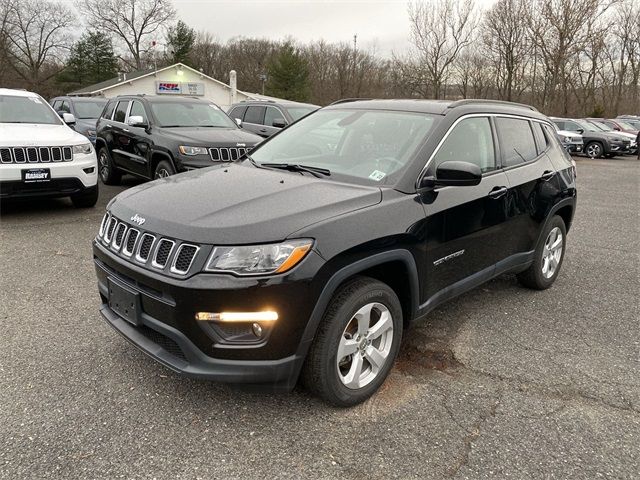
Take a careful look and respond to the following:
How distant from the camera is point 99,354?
11.0 ft

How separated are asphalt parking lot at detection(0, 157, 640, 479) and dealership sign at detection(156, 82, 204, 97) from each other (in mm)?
36373

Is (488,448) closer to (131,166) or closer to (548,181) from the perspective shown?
(548,181)

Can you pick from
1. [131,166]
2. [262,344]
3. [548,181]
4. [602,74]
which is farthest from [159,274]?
[602,74]

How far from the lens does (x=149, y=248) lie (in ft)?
8.57

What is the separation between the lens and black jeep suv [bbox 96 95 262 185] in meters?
7.62

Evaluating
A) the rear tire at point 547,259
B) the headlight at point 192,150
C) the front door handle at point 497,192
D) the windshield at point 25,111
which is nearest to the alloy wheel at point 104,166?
the windshield at point 25,111

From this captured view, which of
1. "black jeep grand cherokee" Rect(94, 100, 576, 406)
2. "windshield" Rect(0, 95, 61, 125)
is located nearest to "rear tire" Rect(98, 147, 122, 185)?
"windshield" Rect(0, 95, 61, 125)

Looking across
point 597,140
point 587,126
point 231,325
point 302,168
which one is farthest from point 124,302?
point 587,126

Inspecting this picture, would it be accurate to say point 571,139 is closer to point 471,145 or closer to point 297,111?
point 297,111

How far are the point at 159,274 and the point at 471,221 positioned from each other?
2115 mm

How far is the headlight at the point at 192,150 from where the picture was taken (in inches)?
296

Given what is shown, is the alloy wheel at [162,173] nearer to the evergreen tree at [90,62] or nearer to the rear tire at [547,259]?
the rear tire at [547,259]

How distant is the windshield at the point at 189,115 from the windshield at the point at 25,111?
158 cm

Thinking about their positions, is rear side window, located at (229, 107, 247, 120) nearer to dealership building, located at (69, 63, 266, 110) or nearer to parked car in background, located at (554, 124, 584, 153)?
parked car in background, located at (554, 124, 584, 153)
